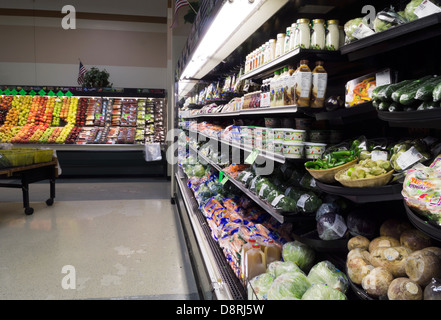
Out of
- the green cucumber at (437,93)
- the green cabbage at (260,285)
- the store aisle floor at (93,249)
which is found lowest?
the store aisle floor at (93,249)

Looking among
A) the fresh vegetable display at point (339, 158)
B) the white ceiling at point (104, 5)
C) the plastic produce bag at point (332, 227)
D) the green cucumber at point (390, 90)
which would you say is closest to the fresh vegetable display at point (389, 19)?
the green cucumber at point (390, 90)

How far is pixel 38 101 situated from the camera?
8.09 m

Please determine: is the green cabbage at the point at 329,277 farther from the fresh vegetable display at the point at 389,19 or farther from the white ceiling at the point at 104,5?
the white ceiling at the point at 104,5

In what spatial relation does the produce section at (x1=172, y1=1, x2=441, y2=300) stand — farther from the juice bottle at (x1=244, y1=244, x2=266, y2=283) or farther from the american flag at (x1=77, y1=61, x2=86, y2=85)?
the american flag at (x1=77, y1=61, x2=86, y2=85)

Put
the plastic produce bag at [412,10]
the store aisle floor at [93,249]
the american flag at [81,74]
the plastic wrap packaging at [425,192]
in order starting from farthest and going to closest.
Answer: the american flag at [81,74], the store aisle floor at [93,249], the plastic produce bag at [412,10], the plastic wrap packaging at [425,192]

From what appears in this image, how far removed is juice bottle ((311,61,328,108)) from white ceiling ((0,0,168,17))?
8148 mm

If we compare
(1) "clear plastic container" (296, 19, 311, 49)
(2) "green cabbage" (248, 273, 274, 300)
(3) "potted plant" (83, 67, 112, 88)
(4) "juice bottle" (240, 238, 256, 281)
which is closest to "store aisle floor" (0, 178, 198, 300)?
(4) "juice bottle" (240, 238, 256, 281)

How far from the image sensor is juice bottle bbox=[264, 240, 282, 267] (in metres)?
1.91

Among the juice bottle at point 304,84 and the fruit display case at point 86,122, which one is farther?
the fruit display case at point 86,122

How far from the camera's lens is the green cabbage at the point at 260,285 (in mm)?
1577

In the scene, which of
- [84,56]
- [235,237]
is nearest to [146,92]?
[84,56]

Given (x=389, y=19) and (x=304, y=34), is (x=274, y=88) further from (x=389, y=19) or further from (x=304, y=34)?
(x=389, y=19)

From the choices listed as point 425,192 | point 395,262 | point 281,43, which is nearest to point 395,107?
point 425,192

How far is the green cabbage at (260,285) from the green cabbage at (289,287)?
11cm
